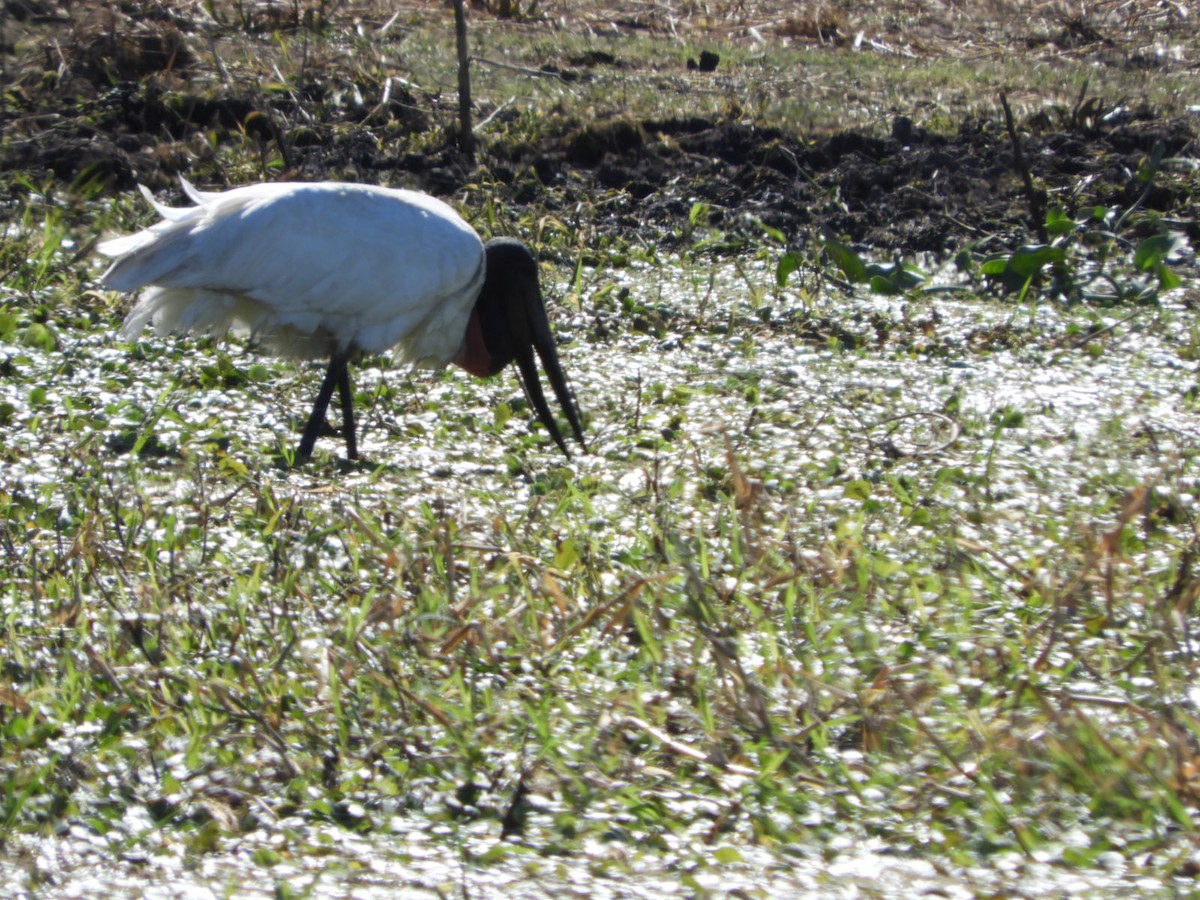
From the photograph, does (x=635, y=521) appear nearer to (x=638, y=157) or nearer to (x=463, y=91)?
(x=463, y=91)

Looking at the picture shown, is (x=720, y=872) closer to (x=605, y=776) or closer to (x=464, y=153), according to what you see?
(x=605, y=776)

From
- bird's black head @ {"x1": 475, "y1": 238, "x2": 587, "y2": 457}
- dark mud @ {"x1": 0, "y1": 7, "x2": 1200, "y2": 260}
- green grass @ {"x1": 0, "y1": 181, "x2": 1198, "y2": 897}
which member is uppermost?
dark mud @ {"x1": 0, "y1": 7, "x2": 1200, "y2": 260}

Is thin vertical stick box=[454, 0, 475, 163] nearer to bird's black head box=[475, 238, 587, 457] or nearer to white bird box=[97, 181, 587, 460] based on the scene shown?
bird's black head box=[475, 238, 587, 457]

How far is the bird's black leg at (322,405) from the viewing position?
4254mm

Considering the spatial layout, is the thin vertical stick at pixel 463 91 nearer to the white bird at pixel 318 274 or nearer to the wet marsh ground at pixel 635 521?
the wet marsh ground at pixel 635 521

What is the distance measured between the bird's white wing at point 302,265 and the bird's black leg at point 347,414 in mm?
99

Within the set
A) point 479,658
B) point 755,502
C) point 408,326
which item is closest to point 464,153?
point 408,326

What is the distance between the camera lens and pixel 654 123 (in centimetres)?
723

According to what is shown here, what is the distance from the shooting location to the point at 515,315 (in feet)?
15.4

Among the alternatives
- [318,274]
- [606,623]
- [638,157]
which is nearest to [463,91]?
[638,157]

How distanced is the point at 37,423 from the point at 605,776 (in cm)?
230

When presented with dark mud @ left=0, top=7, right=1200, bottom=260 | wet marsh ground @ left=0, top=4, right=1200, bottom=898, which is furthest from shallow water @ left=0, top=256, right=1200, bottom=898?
dark mud @ left=0, top=7, right=1200, bottom=260

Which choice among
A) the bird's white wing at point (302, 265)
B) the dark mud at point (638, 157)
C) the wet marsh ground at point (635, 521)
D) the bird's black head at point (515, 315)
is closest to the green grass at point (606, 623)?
the wet marsh ground at point (635, 521)

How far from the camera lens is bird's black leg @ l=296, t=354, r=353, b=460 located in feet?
14.0
